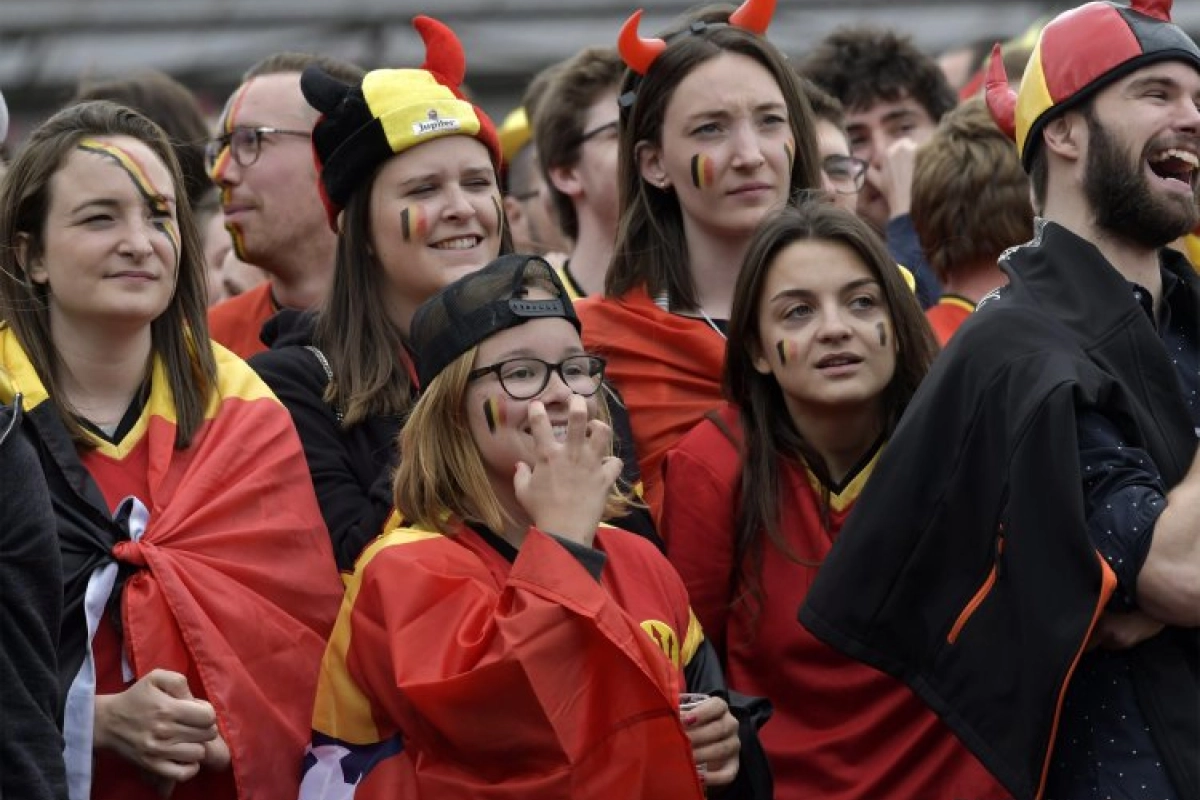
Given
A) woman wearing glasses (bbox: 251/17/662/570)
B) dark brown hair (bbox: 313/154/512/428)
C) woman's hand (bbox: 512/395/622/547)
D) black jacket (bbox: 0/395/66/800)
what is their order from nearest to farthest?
black jacket (bbox: 0/395/66/800)
woman's hand (bbox: 512/395/622/547)
dark brown hair (bbox: 313/154/512/428)
woman wearing glasses (bbox: 251/17/662/570)

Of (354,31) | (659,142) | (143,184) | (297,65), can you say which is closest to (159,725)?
(143,184)

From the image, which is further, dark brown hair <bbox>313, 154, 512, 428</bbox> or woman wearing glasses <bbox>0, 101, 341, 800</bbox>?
dark brown hair <bbox>313, 154, 512, 428</bbox>

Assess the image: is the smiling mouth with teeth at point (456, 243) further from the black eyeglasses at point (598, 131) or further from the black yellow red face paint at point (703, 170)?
the black eyeglasses at point (598, 131)

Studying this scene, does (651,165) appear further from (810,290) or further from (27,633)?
(27,633)

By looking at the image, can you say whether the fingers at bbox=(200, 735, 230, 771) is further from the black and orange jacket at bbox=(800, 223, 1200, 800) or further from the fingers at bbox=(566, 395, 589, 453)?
the black and orange jacket at bbox=(800, 223, 1200, 800)

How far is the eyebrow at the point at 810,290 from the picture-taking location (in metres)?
4.90

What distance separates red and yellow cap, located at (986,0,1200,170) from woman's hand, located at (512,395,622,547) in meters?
1.18

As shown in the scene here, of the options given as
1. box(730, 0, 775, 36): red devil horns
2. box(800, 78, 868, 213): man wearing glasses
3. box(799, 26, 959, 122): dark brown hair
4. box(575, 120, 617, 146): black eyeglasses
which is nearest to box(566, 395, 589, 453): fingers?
box(730, 0, 775, 36): red devil horns

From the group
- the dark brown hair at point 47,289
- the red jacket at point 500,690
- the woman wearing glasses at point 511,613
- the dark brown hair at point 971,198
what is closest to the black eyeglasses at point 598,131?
the dark brown hair at point 971,198

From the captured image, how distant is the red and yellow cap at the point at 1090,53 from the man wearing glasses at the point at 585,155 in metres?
2.14

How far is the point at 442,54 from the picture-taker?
5.55 meters

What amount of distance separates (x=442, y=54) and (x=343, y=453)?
1.15m

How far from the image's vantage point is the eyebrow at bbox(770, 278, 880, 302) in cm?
490

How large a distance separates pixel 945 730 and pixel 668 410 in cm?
112
